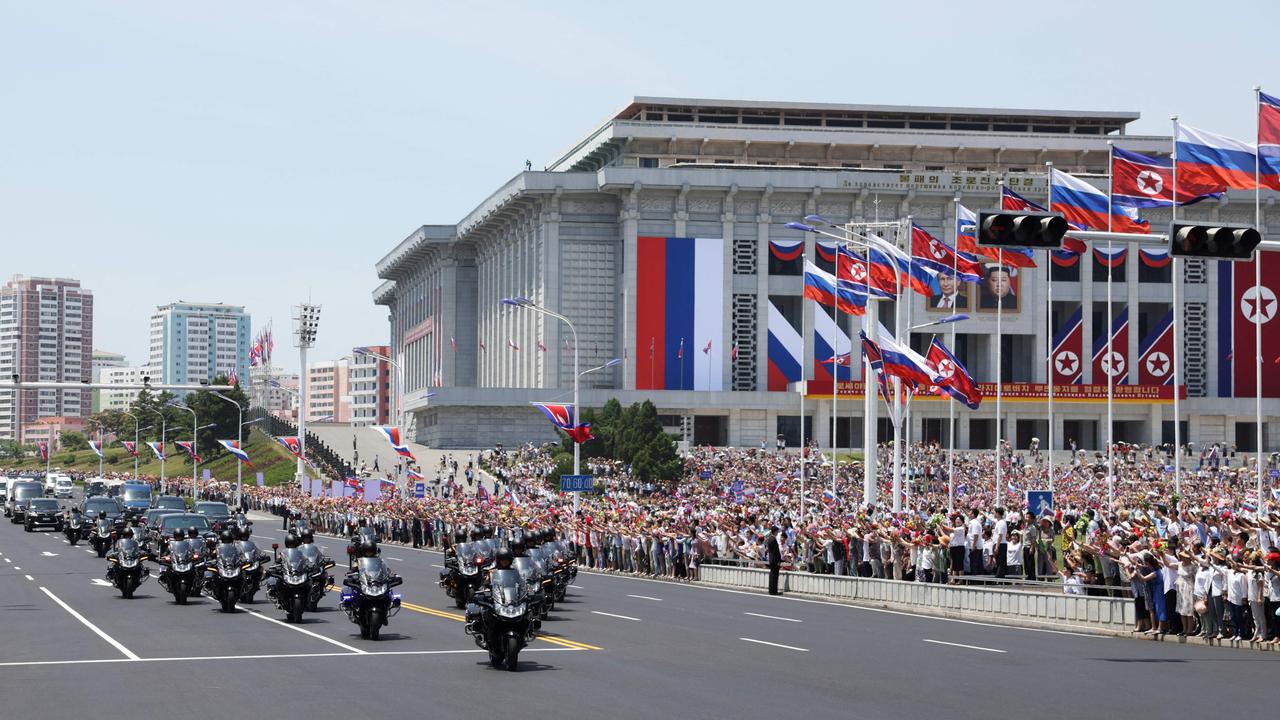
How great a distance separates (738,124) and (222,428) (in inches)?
2163

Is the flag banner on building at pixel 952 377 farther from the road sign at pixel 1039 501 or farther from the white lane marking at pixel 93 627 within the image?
the white lane marking at pixel 93 627

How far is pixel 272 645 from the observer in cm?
2398

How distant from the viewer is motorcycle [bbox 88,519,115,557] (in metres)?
51.4

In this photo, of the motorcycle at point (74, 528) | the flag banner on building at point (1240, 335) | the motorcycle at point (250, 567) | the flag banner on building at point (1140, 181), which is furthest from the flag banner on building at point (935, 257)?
the flag banner on building at point (1240, 335)

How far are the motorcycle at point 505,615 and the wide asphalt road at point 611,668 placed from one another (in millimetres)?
285

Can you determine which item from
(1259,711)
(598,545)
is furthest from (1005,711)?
(598,545)

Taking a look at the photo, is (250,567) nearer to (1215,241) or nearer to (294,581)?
(294,581)

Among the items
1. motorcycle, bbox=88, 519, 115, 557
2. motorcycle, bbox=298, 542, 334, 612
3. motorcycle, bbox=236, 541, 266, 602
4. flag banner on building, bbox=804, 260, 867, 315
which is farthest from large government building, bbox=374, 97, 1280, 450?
motorcycle, bbox=298, 542, 334, 612

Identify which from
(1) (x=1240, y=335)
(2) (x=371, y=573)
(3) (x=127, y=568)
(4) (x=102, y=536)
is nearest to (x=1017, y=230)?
(2) (x=371, y=573)

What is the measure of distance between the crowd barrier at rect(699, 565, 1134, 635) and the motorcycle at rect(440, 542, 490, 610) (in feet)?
26.9

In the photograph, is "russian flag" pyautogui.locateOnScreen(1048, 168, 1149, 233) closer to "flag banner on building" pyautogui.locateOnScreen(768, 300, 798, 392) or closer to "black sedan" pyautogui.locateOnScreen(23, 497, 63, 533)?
"black sedan" pyautogui.locateOnScreen(23, 497, 63, 533)

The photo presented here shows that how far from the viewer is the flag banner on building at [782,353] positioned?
107 m

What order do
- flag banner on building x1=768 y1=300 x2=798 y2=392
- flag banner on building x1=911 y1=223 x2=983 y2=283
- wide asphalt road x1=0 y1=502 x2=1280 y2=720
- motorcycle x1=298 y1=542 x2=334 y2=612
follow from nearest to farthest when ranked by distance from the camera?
1. wide asphalt road x1=0 y1=502 x2=1280 y2=720
2. motorcycle x1=298 y1=542 x2=334 y2=612
3. flag banner on building x1=911 y1=223 x2=983 y2=283
4. flag banner on building x1=768 y1=300 x2=798 y2=392

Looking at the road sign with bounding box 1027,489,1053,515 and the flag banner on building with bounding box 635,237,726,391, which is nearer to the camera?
the road sign with bounding box 1027,489,1053,515
